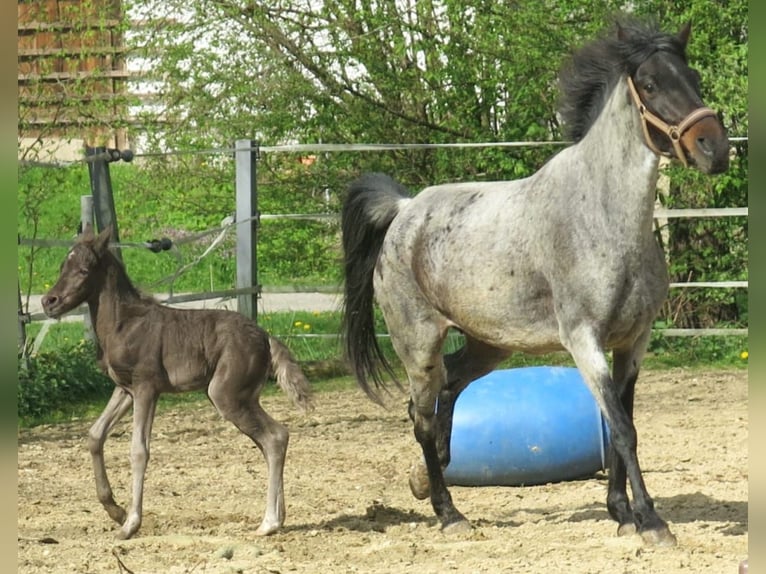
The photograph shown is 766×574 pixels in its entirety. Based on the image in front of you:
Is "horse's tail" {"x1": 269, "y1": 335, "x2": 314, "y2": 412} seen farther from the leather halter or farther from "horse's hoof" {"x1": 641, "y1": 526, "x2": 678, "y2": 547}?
the leather halter

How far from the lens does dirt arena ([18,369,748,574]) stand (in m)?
4.41

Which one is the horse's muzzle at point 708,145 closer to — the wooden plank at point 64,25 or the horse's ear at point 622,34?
the horse's ear at point 622,34

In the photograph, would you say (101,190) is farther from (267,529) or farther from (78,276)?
(267,529)

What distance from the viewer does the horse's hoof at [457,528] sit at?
5.10 m

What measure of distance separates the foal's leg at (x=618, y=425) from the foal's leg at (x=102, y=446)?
2070mm

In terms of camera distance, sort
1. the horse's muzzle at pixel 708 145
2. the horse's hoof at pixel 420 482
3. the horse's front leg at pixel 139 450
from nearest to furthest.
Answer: the horse's muzzle at pixel 708 145 → the horse's front leg at pixel 139 450 → the horse's hoof at pixel 420 482

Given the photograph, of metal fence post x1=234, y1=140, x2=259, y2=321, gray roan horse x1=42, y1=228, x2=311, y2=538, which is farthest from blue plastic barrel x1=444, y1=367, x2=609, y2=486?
metal fence post x1=234, y1=140, x2=259, y2=321

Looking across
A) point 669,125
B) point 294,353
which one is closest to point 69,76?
point 294,353

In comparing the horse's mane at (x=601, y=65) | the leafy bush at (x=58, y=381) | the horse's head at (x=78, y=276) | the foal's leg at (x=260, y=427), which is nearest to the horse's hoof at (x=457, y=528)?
the foal's leg at (x=260, y=427)

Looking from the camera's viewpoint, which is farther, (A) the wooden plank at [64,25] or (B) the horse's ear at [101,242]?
(A) the wooden plank at [64,25]

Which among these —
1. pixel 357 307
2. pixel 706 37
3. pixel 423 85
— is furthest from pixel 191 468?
pixel 706 37

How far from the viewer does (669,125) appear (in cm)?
444

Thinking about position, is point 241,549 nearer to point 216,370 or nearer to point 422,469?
point 216,370

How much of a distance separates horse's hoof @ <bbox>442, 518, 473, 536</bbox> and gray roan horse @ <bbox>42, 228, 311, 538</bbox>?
0.74 meters
